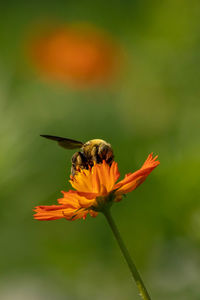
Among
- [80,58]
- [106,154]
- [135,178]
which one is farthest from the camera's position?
[80,58]

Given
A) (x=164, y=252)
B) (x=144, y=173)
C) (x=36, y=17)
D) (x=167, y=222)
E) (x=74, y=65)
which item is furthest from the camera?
(x=36, y=17)

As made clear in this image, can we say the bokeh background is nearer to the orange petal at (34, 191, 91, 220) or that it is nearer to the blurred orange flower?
the blurred orange flower

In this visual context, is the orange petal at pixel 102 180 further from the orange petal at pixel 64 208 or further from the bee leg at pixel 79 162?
the bee leg at pixel 79 162

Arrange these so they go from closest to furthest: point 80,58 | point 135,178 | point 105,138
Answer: point 135,178 → point 105,138 → point 80,58

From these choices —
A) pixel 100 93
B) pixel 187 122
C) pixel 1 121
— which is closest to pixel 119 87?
pixel 100 93

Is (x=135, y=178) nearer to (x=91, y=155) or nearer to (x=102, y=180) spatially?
(x=102, y=180)

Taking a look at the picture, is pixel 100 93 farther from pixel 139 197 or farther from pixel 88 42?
pixel 139 197

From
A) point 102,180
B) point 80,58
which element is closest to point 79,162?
point 102,180
